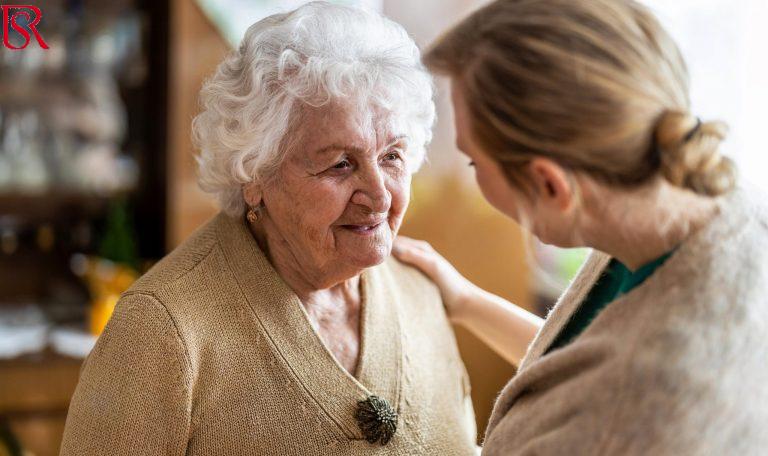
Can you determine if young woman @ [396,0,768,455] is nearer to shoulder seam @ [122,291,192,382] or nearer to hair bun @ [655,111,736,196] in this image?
hair bun @ [655,111,736,196]

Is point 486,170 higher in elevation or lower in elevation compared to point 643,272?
higher

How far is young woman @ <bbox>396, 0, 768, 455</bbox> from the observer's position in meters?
0.85

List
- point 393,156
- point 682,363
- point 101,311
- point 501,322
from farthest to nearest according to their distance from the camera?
1. point 101,311
2. point 501,322
3. point 393,156
4. point 682,363

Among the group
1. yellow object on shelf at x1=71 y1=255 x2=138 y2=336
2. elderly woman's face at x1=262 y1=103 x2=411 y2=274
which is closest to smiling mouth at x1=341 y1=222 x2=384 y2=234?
elderly woman's face at x1=262 y1=103 x2=411 y2=274

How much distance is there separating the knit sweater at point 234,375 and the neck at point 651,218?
0.66 meters

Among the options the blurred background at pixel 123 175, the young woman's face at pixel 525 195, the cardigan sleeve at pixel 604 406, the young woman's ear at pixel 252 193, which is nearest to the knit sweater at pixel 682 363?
the cardigan sleeve at pixel 604 406

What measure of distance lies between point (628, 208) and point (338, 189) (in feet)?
2.10

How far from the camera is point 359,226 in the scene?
1.49 metres

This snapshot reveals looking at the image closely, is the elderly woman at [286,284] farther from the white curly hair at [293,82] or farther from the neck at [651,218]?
the neck at [651,218]

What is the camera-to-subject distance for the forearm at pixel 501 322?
165 cm

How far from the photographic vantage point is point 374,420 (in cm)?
144

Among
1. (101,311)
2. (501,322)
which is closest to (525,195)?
(501,322)

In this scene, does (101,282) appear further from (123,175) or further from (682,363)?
(682,363)

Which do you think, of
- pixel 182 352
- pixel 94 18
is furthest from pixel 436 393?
pixel 94 18
